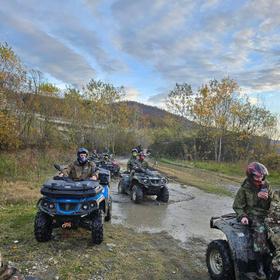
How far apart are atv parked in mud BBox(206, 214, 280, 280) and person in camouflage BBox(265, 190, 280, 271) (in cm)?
15

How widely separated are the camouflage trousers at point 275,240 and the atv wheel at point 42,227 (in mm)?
3859

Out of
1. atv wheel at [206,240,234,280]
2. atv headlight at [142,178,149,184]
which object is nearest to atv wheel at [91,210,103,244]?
atv wheel at [206,240,234,280]

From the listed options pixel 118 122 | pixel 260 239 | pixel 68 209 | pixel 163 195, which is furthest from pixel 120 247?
pixel 118 122

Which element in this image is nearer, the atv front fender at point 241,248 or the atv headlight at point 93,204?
the atv front fender at point 241,248

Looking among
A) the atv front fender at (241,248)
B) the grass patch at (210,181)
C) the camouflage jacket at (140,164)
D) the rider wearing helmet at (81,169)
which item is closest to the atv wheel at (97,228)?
the rider wearing helmet at (81,169)

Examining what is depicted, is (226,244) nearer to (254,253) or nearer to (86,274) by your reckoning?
(254,253)

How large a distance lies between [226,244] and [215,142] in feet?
111

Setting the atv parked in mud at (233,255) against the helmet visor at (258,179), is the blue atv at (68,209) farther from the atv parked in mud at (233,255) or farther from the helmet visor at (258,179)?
the helmet visor at (258,179)

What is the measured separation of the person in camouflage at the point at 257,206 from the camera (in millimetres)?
4586

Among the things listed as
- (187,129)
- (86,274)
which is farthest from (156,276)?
(187,129)

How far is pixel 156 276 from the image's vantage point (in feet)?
17.9

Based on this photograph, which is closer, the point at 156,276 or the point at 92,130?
the point at 156,276

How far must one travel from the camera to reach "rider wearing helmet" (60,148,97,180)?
7.60 metres

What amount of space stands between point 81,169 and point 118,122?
40.7m
